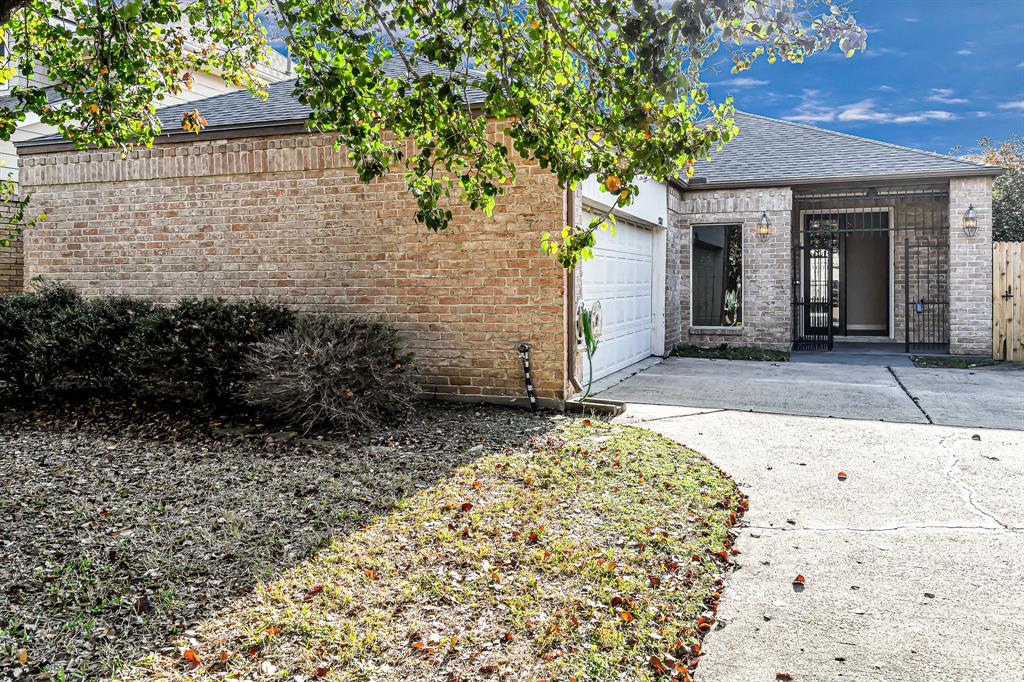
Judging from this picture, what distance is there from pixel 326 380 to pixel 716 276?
32.5 feet

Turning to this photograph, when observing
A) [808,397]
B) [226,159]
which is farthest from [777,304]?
[226,159]

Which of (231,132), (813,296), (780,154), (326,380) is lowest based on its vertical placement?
(326,380)

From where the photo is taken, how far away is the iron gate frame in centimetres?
1499

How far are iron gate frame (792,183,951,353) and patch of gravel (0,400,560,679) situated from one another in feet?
33.7

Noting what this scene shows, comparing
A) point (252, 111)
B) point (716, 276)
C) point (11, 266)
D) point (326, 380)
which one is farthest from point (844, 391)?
point (11, 266)

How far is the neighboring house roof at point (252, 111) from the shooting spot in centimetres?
820

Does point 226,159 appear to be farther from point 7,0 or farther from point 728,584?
point 728,584

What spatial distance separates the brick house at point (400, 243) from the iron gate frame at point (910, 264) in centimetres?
172

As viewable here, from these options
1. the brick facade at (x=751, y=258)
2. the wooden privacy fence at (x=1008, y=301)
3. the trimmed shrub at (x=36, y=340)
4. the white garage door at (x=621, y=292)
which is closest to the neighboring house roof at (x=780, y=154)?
the brick facade at (x=751, y=258)

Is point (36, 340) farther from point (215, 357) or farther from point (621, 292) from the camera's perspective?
point (621, 292)

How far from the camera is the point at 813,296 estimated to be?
16547 millimetres

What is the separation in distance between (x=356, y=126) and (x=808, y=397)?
6053 mm

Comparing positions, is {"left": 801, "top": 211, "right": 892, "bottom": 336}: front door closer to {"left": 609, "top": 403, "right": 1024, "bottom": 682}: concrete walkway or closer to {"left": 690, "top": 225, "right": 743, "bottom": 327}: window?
{"left": 690, "top": 225, "right": 743, "bottom": 327}: window

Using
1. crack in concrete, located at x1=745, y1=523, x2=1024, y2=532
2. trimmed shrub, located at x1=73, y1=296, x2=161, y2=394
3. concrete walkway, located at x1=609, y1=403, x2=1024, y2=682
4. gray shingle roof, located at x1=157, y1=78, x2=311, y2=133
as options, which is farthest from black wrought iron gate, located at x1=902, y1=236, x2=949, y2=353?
trimmed shrub, located at x1=73, y1=296, x2=161, y2=394
